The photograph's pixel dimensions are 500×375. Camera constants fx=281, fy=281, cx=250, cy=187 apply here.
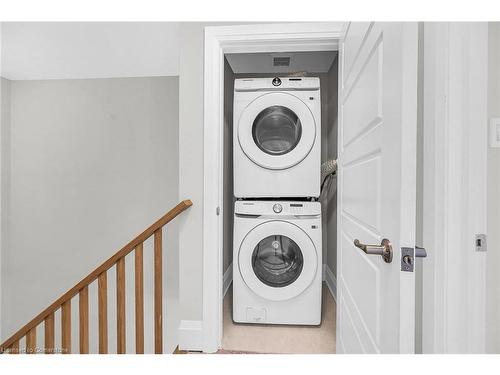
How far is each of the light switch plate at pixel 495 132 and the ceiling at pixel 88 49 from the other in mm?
1860

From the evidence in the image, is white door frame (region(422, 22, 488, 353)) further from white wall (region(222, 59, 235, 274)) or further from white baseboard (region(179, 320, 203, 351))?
white wall (region(222, 59, 235, 274))

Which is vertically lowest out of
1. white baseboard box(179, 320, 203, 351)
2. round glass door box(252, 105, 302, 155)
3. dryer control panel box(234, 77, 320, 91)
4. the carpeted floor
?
the carpeted floor

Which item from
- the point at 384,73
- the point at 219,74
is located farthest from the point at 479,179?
the point at 219,74

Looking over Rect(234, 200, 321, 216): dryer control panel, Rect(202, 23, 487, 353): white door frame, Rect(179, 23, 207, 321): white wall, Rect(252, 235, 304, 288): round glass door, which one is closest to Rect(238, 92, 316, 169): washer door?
Rect(234, 200, 321, 216): dryer control panel

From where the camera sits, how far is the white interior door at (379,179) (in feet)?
2.21

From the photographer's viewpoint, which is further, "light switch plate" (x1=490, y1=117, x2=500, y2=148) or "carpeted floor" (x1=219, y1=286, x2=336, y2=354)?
"carpeted floor" (x1=219, y1=286, x2=336, y2=354)

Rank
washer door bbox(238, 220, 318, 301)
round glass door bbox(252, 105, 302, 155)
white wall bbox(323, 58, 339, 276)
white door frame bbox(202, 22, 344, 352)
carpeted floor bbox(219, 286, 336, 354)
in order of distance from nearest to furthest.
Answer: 1. white door frame bbox(202, 22, 344, 352)
2. carpeted floor bbox(219, 286, 336, 354)
3. washer door bbox(238, 220, 318, 301)
4. round glass door bbox(252, 105, 302, 155)
5. white wall bbox(323, 58, 339, 276)

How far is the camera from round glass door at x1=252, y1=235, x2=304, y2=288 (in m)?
1.95

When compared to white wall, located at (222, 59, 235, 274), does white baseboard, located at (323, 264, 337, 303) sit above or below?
below

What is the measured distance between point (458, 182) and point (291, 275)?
4.34 ft

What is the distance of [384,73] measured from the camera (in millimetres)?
767

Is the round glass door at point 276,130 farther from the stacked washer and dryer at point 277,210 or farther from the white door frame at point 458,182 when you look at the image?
the white door frame at point 458,182

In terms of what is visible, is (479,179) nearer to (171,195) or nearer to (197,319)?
(197,319)
